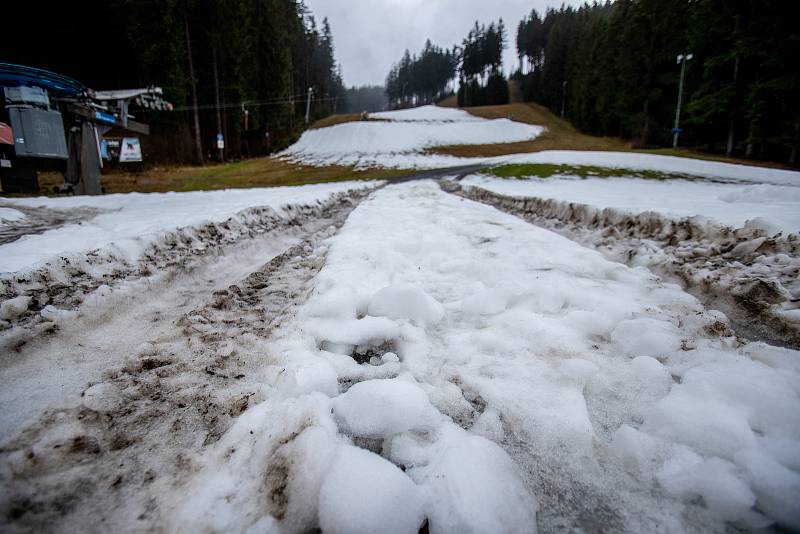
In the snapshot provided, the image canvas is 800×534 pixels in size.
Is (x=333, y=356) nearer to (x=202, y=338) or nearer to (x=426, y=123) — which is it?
(x=202, y=338)

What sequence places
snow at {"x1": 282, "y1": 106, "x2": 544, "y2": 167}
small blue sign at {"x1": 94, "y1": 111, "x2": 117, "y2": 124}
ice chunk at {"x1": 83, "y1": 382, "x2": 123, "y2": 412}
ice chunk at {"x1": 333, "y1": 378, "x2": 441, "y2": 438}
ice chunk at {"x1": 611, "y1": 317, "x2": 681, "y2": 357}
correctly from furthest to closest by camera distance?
1. snow at {"x1": 282, "y1": 106, "x2": 544, "y2": 167}
2. small blue sign at {"x1": 94, "y1": 111, "x2": 117, "y2": 124}
3. ice chunk at {"x1": 611, "y1": 317, "x2": 681, "y2": 357}
4. ice chunk at {"x1": 83, "y1": 382, "x2": 123, "y2": 412}
5. ice chunk at {"x1": 333, "y1": 378, "x2": 441, "y2": 438}

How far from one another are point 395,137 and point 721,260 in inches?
1386

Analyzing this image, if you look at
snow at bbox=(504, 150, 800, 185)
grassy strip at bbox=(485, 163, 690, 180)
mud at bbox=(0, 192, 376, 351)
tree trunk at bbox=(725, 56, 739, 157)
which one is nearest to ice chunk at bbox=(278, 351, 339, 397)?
mud at bbox=(0, 192, 376, 351)

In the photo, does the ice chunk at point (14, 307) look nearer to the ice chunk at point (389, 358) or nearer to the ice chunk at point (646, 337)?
the ice chunk at point (389, 358)

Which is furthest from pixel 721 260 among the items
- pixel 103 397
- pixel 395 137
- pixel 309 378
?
pixel 395 137

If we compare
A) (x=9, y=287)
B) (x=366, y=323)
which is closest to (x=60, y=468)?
(x=366, y=323)

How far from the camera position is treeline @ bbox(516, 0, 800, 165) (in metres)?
16.6

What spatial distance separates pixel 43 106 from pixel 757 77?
3178 cm

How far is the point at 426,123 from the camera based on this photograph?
42.5 meters

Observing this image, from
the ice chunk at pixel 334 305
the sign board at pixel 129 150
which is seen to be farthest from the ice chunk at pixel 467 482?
the sign board at pixel 129 150

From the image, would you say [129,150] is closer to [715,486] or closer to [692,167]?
[715,486]

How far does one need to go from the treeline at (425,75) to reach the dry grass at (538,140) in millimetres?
36448

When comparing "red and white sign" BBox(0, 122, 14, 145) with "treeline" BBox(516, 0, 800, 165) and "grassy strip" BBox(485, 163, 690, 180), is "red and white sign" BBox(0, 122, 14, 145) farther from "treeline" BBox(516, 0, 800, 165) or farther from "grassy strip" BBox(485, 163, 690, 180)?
"treeline" BBox(516, 0, 800, 165)

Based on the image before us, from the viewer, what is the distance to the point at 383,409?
1305 millimetres
